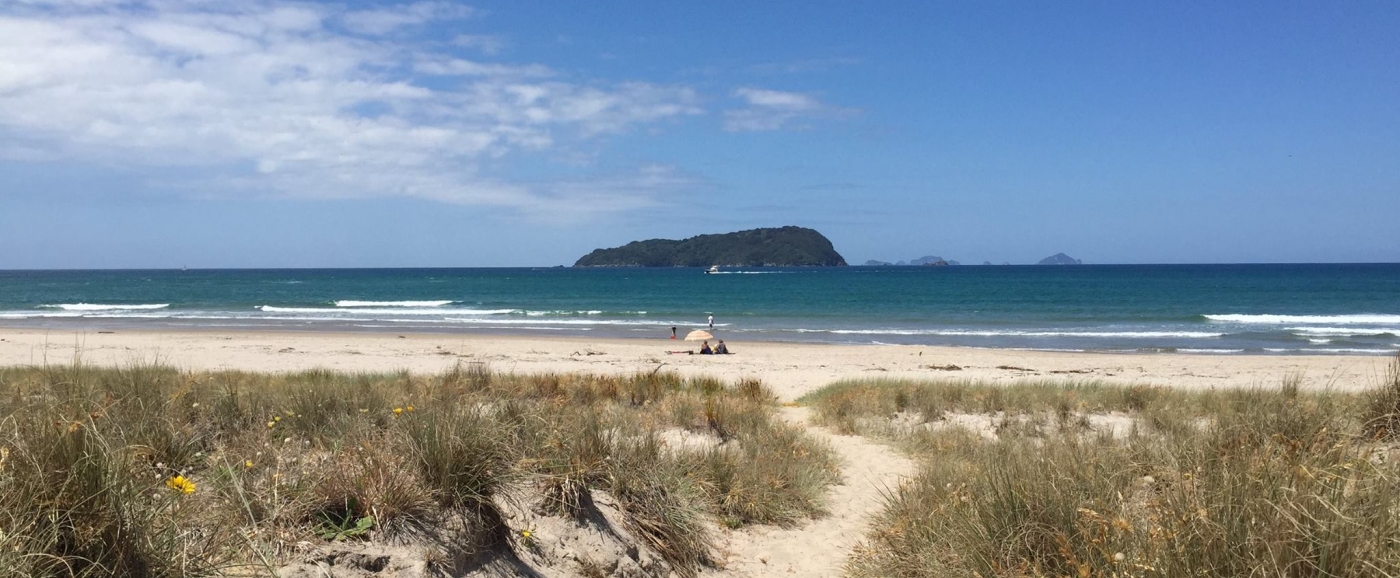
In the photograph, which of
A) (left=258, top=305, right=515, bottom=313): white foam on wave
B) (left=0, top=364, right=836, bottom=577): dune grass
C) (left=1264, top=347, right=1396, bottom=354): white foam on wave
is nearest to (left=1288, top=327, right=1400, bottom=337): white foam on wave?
(left=1264, top=347, right=1396, bottom=354): white foam on wave

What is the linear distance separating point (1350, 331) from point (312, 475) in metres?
43.2

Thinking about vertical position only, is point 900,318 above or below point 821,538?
below

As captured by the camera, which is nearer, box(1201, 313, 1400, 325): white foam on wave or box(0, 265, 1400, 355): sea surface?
box(0, 265, 1400, 355): sea surface

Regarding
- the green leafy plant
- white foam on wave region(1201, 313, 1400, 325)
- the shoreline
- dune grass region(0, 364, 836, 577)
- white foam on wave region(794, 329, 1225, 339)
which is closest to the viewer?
dune grass region(0, 364, 836, 577)

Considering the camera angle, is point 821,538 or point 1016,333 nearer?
point 821,538

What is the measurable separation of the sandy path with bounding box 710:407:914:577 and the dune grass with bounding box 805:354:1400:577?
0.32 metres

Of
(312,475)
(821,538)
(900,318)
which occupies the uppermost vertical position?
(312,475)

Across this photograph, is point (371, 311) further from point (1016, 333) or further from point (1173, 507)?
point (1173, 507)

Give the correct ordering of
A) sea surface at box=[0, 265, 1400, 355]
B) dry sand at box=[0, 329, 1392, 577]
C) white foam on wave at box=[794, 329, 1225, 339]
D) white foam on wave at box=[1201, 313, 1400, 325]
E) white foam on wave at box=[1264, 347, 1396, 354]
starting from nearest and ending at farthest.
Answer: dry sand at box=[0, 329, 1392, 577]
white foam on wave at box=[1264, 347, 1396, 354]
sea surface at box=[0, 265, 1400, 355]
white foam on wave at box=[794, 329, 1225, 339]
white foam on wave at box=[1201, 313, 1400, 325]

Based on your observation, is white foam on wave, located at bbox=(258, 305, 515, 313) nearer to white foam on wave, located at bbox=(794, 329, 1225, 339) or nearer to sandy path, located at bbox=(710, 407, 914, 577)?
white foam on wave, located at bbox=(794, 329, 1225, 339)

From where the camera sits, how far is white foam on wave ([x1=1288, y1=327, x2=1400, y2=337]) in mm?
33469

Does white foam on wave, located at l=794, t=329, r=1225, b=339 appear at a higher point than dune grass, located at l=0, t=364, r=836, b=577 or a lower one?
lower

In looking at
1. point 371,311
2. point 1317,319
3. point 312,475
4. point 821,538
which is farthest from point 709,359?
point 1317,319

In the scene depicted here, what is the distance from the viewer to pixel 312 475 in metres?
4.23
